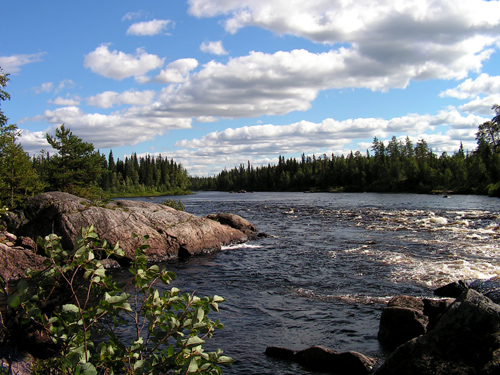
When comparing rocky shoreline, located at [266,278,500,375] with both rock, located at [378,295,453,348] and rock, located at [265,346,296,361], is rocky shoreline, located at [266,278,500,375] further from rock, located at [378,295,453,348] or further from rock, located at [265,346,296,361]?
rock, located at [378,295,453,348]

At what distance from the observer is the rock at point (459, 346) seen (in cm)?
627

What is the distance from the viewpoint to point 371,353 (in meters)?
8.52

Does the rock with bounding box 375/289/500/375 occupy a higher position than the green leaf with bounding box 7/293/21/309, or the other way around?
the green leaf with bounding box 7/293/21/309

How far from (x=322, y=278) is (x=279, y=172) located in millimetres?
165671

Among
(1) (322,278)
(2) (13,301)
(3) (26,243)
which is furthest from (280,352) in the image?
(3) (26,243)

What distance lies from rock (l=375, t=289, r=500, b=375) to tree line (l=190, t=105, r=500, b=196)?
71.1 m

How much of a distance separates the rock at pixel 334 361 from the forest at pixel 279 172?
8355 millimetres

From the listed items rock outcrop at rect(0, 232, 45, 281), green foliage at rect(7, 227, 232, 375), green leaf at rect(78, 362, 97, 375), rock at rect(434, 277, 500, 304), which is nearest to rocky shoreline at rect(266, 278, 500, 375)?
rock at rect(434, 277, 500, 304)

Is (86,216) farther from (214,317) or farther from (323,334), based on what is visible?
(323,334)

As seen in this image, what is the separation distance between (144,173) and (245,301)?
507 feet

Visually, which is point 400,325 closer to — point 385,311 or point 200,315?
point 385,311

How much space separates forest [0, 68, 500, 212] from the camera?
25156 mm

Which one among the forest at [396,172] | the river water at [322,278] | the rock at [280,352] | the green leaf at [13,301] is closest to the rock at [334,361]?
the rock at [280,352]

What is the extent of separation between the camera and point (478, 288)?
11.2 m
